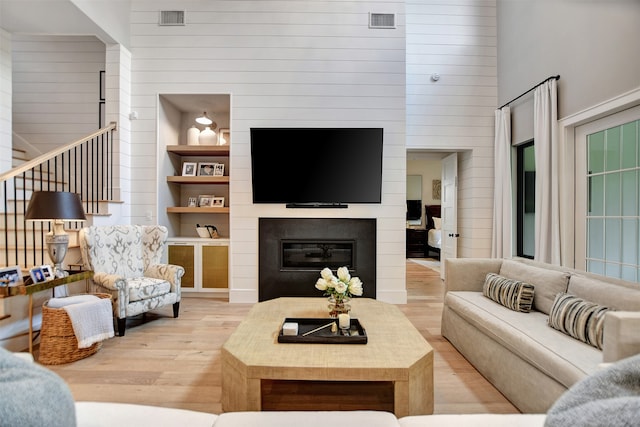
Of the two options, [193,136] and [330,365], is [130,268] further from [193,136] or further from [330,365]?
[330,365]

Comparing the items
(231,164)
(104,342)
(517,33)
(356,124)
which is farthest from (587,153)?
(104,342)

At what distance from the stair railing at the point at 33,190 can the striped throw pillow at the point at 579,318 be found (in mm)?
4190

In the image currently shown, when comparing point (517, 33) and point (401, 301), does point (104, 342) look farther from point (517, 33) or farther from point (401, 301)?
point (517, 33)

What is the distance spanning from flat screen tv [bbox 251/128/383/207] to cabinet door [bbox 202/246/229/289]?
1094 mm

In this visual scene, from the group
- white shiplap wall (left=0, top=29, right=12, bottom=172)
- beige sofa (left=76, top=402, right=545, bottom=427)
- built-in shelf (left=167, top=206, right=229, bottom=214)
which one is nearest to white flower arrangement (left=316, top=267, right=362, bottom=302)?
beige sofa (left=76, top=402, right=545, bottom=427)

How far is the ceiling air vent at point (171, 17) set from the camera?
4293mm

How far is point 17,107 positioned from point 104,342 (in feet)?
13.7

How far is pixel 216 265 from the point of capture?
441 cm

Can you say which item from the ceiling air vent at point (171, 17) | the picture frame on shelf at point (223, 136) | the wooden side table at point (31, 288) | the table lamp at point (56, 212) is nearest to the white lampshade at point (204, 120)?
the picture frame on shelf at point (223, 136)

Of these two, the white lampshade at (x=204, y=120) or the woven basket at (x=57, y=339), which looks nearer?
the woven basket at (x=57, y=339)

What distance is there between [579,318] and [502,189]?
2909mm

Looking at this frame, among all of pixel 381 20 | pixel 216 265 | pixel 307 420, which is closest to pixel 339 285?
pixel 307 420

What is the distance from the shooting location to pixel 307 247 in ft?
14.0

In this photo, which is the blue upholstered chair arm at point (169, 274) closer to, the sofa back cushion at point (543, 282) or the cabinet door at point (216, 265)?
the cabinet door at point (216, 265)
